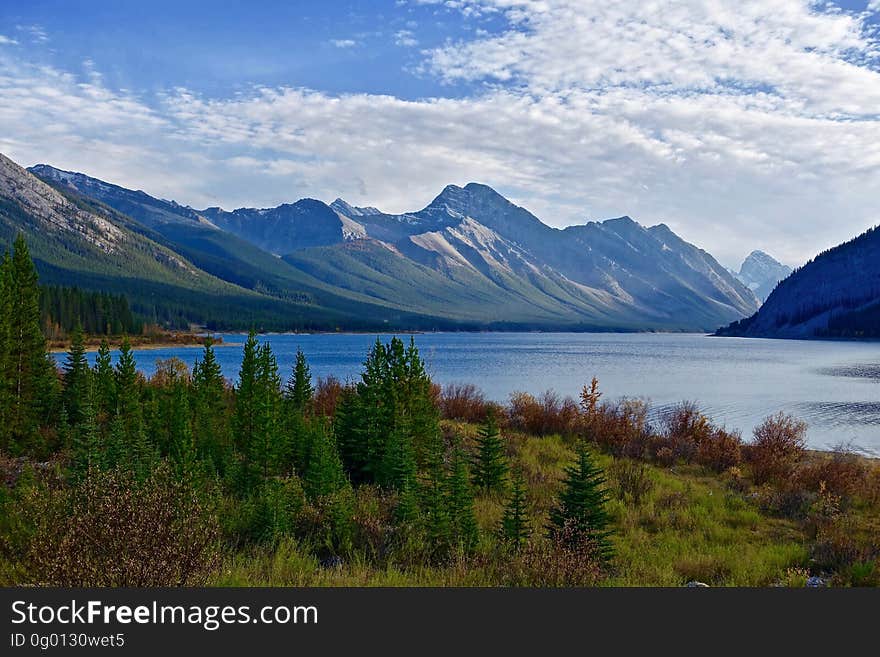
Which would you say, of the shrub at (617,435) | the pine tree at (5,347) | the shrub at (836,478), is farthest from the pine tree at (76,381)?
the shrub at (836,478)

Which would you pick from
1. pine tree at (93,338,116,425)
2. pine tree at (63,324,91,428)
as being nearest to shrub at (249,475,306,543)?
pine tree at (93,338,116,425)

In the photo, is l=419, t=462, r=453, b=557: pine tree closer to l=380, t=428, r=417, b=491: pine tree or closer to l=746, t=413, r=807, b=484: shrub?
l=380, t=428, r=417, b=491: pine tree

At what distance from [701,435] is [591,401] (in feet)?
18.8

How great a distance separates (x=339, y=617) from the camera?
20.0 feet

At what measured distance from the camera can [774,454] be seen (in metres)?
26.0

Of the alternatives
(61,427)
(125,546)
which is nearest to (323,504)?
(125,546)

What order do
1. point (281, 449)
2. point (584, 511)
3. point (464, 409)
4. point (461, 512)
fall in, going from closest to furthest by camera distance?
point (461, 512)
point (584, 511)
point (281, 449)
point (464, 409)

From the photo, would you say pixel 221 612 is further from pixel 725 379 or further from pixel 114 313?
pixel 114 313

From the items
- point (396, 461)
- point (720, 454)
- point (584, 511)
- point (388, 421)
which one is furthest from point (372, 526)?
point (720, 454)

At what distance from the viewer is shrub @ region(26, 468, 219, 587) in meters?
7.19

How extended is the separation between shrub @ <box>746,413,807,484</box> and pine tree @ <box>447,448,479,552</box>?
15236 mm

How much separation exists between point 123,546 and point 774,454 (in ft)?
84.1

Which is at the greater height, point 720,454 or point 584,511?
point 584,511

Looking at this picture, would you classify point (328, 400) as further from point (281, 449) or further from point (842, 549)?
point (842, 549)
